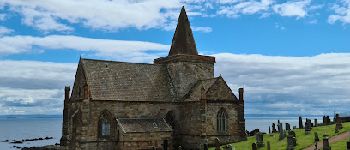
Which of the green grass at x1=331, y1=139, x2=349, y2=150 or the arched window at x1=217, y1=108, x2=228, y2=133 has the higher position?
the arched window at x1=217, y1=108, x2=228, y2=133

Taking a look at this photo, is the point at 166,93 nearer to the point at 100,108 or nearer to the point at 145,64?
the point at 145,64

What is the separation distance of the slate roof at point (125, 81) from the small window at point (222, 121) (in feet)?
20.3

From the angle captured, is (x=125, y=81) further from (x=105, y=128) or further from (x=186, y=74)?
(x=186, y=74)

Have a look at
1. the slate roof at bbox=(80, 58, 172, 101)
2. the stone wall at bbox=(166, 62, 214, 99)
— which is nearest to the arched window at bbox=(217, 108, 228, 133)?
the stone wall at bbox=(166, 62, 214, 99)

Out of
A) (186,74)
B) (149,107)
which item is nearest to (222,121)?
(186,74)

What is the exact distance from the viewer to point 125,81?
155 ft

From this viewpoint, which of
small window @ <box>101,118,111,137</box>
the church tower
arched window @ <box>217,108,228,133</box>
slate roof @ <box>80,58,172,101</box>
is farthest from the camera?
the church tower

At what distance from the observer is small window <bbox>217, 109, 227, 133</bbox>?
4609cm

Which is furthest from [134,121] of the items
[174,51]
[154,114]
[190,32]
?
[190,32]

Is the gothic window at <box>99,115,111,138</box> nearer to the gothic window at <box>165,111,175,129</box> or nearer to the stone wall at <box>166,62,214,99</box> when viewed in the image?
the gothic window at <box>165,111,175,129</box>

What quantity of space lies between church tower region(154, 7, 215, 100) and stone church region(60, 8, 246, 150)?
12 cm

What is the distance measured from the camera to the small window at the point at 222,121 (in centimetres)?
4609

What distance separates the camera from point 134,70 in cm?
4928

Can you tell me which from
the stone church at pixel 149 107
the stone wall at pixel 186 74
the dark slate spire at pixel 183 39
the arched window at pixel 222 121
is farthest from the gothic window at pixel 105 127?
the dark slate spire at pixel 183 39
